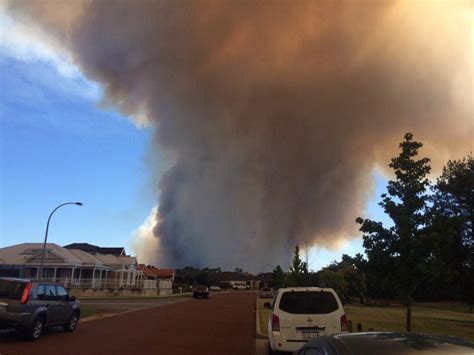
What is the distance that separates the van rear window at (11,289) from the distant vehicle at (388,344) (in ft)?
39.1

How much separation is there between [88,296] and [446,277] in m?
43.5

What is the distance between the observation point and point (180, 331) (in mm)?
17781

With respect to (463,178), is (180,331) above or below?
below

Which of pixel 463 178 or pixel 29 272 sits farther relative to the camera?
pixel 29 272

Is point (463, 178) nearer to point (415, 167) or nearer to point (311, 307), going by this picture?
point (415, 167)

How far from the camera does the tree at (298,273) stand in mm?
39775

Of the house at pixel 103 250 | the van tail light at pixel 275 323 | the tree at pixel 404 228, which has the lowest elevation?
the van tail light at pixel 275 323

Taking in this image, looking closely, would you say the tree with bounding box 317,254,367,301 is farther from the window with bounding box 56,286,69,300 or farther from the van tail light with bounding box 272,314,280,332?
the van tail light with bounding box 272,314,280,332

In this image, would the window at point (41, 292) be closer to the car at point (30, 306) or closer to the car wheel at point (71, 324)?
the car at point (30, 306)

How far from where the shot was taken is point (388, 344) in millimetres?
3490

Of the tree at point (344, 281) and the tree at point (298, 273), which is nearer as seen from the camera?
the tree at point (298, 273)

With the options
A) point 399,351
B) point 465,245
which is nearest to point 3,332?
point 399,351

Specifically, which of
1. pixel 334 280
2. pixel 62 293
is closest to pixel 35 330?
pixel 62 293

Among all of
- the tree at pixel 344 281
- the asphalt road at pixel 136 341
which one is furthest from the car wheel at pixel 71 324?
the tree at pixel 344 281
